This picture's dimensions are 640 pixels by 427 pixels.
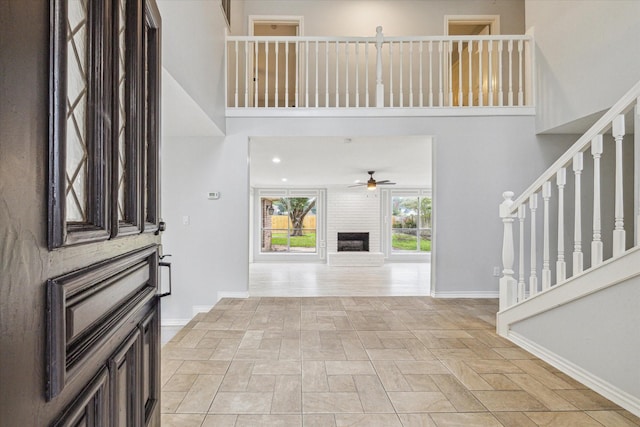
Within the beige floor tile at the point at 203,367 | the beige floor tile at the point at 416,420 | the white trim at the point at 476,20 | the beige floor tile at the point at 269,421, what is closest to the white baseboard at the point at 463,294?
the beige floor tile at the point at 416,420

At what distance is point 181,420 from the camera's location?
1735 millimetres

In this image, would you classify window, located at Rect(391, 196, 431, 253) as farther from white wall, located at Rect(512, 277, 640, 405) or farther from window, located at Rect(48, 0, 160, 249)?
window, located at Rect(48, 0, 160, 249)

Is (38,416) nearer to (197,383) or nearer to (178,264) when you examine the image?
(197,383)

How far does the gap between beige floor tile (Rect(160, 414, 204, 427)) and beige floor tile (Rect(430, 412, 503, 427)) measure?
121 cm

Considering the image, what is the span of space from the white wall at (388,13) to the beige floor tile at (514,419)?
19.6ft

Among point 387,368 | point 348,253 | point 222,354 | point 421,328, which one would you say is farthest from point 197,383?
point 348,253

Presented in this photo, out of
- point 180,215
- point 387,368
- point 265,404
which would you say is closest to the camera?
point 265,404

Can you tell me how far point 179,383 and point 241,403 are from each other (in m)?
0.48

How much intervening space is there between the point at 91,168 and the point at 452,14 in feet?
22.4

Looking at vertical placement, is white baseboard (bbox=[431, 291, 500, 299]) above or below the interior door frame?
below

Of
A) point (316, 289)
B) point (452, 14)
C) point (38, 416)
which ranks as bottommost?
point (316, 289)

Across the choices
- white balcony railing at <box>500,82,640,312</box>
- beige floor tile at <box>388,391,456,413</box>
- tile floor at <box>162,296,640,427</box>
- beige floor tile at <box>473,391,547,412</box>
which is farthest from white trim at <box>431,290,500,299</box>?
beige floor tile at <box>388,391,456,413</box>

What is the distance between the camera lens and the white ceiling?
471 cm

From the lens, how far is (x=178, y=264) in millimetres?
4496
